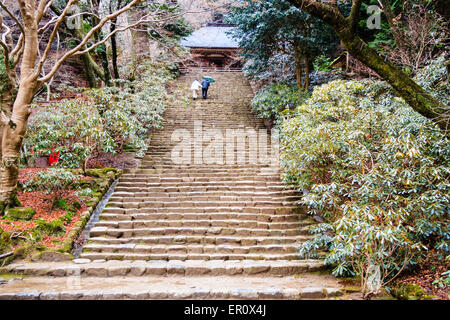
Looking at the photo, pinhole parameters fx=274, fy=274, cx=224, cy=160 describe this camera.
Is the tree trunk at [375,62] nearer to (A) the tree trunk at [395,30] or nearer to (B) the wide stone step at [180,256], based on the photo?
(B) the wide stone step at [180,256]

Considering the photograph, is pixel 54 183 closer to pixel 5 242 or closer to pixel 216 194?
pixel 5 242

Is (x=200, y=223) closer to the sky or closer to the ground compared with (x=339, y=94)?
closer to the ground

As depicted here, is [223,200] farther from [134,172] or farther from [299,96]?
[299,96]

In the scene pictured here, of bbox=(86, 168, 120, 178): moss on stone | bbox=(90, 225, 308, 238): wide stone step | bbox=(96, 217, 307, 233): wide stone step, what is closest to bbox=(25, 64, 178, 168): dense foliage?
bbox=(86, 168, 120, 178): moss on stone

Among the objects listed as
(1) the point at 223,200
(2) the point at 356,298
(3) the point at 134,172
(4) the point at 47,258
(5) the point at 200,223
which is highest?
(3) the point at 134,172

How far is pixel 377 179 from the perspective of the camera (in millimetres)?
4535

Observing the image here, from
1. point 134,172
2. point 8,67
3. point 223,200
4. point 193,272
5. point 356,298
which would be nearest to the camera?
point 356,298

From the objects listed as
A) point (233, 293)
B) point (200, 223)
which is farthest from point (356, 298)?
point (200, 223)

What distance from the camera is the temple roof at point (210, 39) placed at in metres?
22.0

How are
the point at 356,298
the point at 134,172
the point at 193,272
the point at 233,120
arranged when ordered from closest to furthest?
the point at 356,298, the point at 193,272, the point at 134,172, the point at 233,120

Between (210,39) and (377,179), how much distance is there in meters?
22.0

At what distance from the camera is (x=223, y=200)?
7.59m

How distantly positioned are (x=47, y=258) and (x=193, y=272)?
2892 mm

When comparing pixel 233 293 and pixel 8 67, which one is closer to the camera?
pixel 233 293
